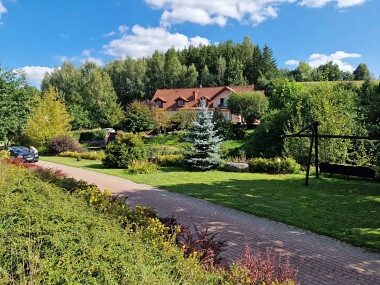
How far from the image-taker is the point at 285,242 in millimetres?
5977

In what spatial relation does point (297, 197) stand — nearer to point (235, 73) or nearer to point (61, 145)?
point (61, 145)

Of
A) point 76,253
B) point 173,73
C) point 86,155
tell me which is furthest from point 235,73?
point 76,253

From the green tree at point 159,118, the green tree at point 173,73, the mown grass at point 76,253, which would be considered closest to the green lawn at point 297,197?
the mown grass at point 76,253

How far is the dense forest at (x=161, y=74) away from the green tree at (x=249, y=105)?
23.6m

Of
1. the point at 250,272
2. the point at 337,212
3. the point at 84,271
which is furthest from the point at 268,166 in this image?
the point at 84,271

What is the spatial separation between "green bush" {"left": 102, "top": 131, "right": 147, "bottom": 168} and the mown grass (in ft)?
41.9

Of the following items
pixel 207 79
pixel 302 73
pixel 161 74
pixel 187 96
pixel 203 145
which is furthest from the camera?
pixel 302 73

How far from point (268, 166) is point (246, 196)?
6.66 metres

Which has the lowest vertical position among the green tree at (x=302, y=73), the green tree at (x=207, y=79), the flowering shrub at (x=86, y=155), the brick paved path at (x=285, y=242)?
the brick paved path at (x=285, y=242)

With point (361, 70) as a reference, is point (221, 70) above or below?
below

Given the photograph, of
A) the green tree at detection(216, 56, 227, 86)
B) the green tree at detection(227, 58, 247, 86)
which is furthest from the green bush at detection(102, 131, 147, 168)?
the green tree at detection(216, 56, 227, 86)

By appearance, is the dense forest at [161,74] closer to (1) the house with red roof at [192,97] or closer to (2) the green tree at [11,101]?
(1) the house with red roof at [192,97]

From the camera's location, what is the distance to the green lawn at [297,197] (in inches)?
→ 269

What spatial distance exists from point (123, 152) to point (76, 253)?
1418cm
